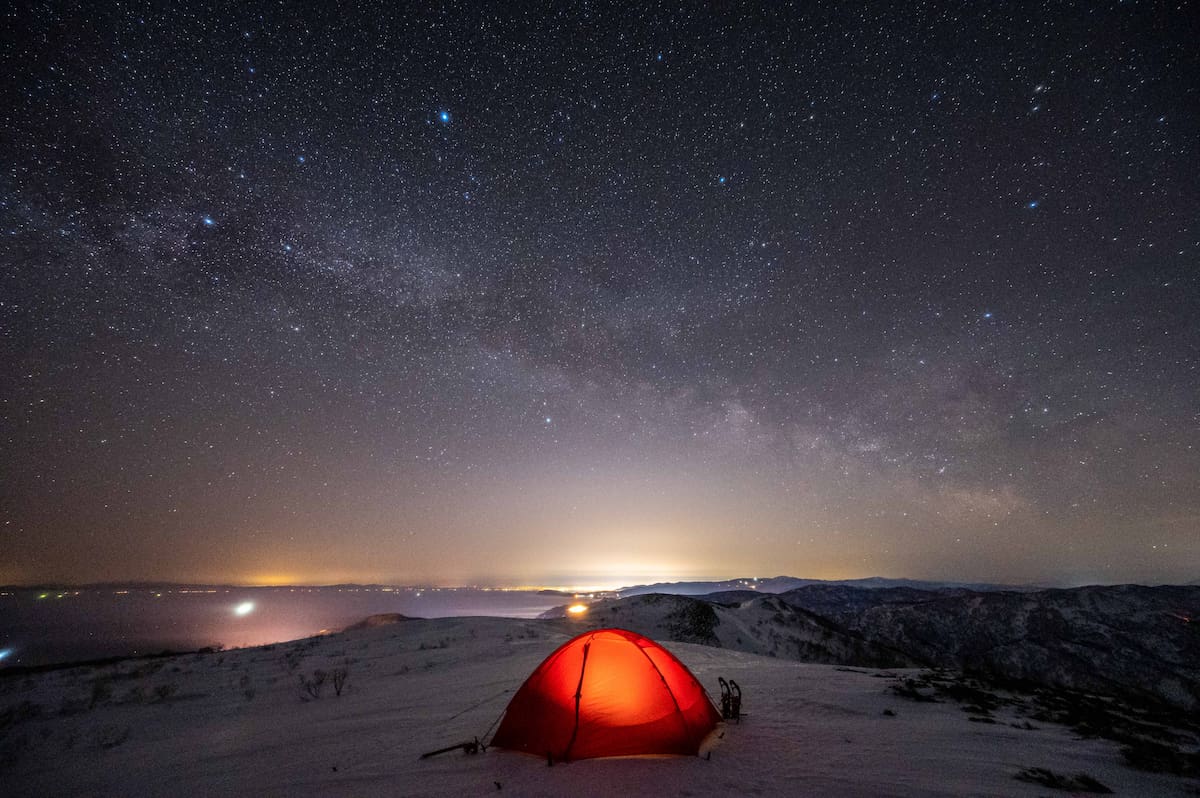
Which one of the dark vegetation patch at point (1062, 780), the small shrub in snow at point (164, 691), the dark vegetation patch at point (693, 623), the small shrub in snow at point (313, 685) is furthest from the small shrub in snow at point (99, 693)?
the dark vegetation patch at point (693, 623)

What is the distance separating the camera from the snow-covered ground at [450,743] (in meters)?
5.37

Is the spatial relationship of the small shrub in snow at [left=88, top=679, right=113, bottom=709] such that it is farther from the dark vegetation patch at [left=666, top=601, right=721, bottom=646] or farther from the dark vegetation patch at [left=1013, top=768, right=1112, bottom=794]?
the dark vegetation patch at [left=666, top=601, right=721, bottom=646]

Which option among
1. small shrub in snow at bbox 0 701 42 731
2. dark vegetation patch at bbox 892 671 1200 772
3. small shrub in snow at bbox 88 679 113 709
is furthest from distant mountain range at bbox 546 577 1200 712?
small shrub in snow at bbox 0 701 42 731

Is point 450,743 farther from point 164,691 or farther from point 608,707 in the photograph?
point 164,691

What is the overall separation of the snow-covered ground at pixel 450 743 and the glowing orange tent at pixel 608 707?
0.26 metres

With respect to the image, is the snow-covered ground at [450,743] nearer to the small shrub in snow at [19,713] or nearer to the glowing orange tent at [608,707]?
the small shrub in snow at [19,713]

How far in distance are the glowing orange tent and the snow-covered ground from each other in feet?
0.85

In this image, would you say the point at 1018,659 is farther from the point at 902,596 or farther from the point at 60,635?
the point at 60,635

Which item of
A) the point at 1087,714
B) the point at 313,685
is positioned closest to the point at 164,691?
the point at 313,685

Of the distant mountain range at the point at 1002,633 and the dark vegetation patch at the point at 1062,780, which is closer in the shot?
the dark vegetation patch at the point at 1062,780

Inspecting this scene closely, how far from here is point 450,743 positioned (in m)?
7.00

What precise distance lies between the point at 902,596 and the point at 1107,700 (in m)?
61.7

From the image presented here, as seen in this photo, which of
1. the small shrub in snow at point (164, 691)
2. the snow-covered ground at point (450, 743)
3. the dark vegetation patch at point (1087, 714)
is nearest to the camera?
the snow-covered ground at point (450, 743)

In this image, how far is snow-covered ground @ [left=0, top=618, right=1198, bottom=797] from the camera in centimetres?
537
